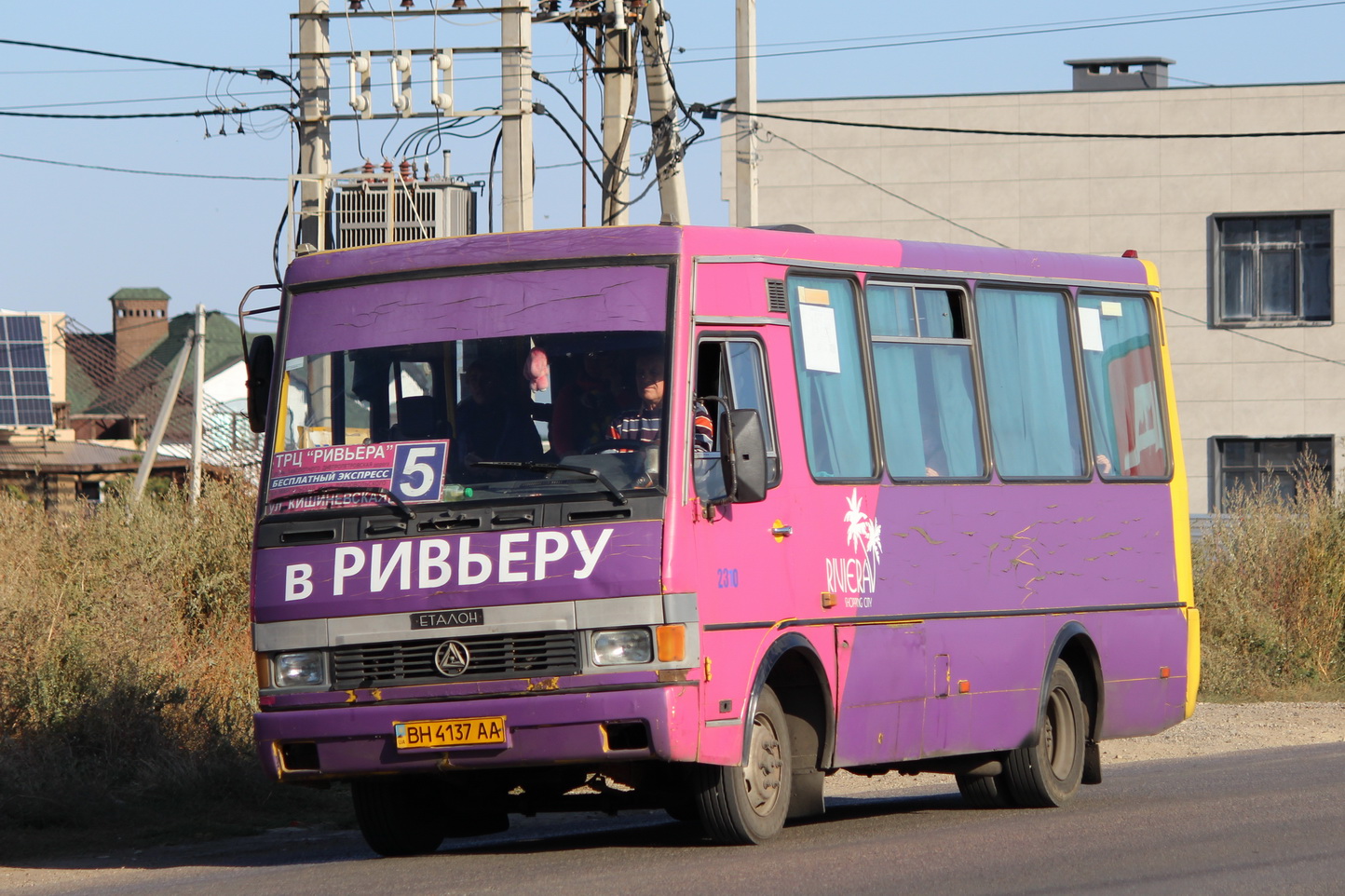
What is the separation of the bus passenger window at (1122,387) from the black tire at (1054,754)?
143 centimetres

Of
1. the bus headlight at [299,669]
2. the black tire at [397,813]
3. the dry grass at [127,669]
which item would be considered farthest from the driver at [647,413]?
the dry grass at [127,669]

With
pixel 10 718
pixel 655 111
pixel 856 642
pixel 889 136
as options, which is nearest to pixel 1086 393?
pixel 856 642

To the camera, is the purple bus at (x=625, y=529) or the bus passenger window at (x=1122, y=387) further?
the bus passenger window at (x=1122, y=387)

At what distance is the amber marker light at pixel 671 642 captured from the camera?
9.10 meters

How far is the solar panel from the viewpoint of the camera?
3841cm

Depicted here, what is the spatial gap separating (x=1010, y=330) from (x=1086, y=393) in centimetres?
93

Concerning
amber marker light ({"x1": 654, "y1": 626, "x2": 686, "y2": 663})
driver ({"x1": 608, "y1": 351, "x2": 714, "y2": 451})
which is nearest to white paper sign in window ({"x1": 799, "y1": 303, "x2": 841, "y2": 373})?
driver ({"x1": 608, "y1": 351, "x2": 714, "y2": 451})

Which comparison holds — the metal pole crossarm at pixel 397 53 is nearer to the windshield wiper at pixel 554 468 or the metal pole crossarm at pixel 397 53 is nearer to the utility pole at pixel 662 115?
the utility pole at pixel 662 115

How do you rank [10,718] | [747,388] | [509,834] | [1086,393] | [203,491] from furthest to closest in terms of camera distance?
1. [203,491]
2. [10,718]
3. [1086,393]
4. [509,834]
5. [747,388]

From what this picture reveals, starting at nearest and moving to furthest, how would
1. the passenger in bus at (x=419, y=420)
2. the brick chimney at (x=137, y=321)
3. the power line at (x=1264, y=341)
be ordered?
the passenger in bus at (x=419, y=420), the power line at (x=1264, y=341), the brick chimney at (x=137, y=321)

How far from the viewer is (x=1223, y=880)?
8.68m

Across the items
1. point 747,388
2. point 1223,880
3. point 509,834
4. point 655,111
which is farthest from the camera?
point 655,111

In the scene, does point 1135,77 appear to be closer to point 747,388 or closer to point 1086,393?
point 1086,393

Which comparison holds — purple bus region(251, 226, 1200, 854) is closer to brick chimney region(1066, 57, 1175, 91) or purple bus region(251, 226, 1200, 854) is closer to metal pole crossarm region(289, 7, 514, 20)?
metal pole crossarm region(289, 7, 514, 20)
